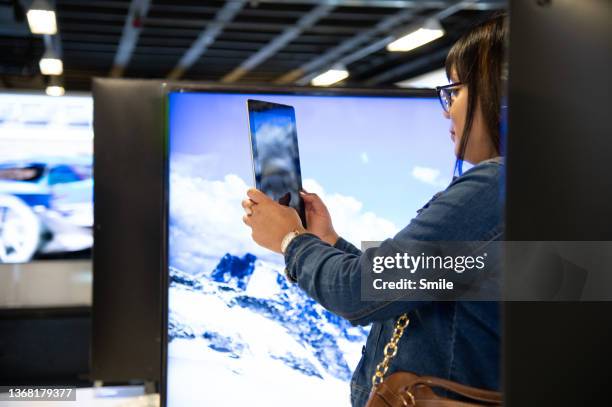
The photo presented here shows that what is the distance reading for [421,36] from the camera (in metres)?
7.26

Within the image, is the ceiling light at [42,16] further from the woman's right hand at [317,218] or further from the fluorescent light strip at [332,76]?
the woman's right hand at [317,218]

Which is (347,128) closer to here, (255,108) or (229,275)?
(255,108)

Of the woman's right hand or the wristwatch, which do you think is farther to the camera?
the woman's right hand

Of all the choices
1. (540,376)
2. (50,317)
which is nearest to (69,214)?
(50,317)

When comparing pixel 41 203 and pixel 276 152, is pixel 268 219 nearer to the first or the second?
pixel 276 152

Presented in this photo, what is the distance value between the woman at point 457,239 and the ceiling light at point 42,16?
5.60 meters

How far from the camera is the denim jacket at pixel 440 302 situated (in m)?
0.79

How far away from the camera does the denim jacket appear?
79 cm

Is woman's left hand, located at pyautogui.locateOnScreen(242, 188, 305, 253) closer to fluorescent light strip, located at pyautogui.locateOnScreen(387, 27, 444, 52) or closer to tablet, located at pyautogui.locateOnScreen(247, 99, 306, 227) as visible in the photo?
tablet, located at pyautogui.locateOnScreen(247, 99, 306, 227)

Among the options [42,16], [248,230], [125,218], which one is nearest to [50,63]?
[42,16]

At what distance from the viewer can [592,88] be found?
0.46m

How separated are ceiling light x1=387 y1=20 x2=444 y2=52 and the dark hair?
6013 mm

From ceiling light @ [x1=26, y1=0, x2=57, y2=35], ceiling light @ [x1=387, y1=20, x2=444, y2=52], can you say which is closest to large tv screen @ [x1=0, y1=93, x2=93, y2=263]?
ceiling light @ [x1=26, y1=0, x2=57, y2=35]

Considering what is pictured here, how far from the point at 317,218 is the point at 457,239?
1.42 ft
